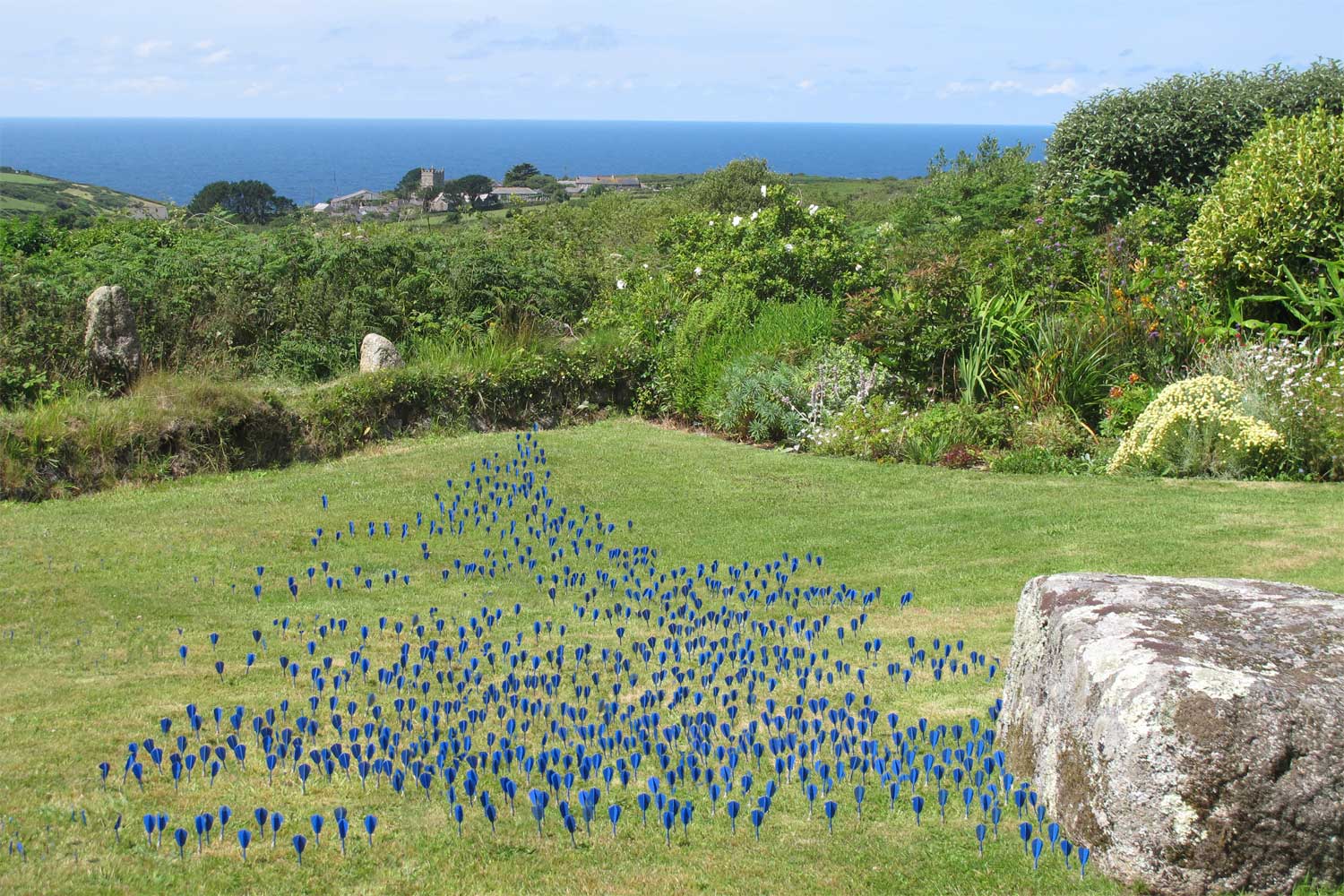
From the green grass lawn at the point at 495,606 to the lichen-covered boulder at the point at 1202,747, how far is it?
0.22 meters

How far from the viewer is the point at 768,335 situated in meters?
13.0

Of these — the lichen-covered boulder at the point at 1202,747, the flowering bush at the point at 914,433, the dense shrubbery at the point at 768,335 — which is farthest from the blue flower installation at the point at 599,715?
the dense shrubbery at the point at 768,335

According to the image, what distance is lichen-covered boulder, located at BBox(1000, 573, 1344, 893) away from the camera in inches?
137

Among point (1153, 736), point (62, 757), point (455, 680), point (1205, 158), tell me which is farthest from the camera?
point (1205, 158)

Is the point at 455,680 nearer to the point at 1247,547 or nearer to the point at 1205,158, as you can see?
the point at 1247,547

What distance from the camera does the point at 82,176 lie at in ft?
566

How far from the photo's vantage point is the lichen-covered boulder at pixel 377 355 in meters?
12.5

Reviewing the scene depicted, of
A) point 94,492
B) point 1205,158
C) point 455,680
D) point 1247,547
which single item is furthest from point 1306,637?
point 1205,158

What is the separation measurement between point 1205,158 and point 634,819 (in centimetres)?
1603

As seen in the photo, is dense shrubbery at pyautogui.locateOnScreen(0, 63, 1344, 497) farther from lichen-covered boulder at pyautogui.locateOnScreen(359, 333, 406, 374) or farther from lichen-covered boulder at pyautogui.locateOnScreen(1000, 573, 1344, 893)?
lichen-covered boulder at pyautogui.locateOnScreen(1000, 573, 1344, 893)

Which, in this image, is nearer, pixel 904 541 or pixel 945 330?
pixel 904 541

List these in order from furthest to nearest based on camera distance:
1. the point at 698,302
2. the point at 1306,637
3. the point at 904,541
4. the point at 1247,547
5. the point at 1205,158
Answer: the point at 1205,158 → the point at 698,302 → the point at 904,541 → the point at 1247,547 → the point at 1306,637

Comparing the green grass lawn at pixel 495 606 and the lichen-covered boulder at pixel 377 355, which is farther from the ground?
the lichen-covered boulder at pixel 377 355

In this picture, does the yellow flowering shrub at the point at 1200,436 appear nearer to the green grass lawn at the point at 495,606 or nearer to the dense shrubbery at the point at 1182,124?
the green grass lawn at the point at 495,606
